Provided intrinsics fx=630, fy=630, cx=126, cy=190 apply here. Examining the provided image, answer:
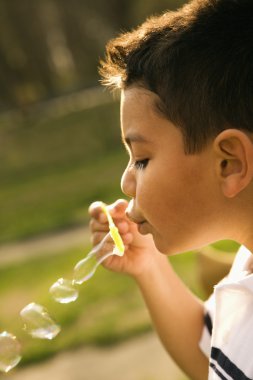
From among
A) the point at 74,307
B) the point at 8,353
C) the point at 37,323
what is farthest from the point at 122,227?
the point at 74,307

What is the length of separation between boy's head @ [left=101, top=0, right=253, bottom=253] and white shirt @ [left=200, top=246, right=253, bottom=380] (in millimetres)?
104

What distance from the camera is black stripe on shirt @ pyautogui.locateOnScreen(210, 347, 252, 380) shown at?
118 centimetres

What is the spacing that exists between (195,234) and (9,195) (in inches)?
251

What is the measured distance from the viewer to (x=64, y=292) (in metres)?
1.56

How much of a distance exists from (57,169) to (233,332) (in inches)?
285

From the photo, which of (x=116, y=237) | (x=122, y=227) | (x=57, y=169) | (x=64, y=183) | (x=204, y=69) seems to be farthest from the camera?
(x=57, y=169)

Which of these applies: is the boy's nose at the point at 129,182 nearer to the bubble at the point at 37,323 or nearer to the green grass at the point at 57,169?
the bubble at the point at 37,323

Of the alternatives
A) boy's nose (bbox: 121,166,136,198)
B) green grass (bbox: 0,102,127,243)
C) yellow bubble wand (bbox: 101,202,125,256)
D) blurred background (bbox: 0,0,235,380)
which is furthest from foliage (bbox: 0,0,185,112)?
boy's nose (bbox: 121,166,136,198)

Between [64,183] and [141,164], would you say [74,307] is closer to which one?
[141,164]

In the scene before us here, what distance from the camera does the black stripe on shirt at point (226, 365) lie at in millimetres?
1180

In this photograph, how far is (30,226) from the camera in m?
5.68

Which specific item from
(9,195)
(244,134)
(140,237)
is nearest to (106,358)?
(140,237)

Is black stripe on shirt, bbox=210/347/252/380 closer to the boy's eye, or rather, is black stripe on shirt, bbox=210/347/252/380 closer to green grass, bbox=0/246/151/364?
the boy's eye

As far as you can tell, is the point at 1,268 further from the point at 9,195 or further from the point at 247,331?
the point at 247,331
